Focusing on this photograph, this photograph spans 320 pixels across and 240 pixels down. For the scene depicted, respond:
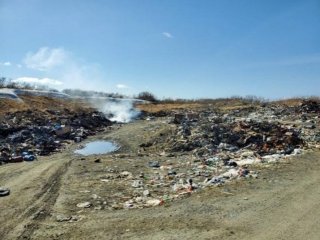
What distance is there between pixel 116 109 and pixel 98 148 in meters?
20.0

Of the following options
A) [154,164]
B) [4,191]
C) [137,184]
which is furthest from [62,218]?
[154,164]

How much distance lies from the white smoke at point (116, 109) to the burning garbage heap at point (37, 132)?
5455 millimetres

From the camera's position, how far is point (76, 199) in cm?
943

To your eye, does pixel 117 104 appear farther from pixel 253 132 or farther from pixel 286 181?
pixel 286 181

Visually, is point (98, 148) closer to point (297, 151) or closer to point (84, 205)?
point (297, 151)

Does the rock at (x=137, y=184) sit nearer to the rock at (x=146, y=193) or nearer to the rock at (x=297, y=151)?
the rock at (x=146, y=193)

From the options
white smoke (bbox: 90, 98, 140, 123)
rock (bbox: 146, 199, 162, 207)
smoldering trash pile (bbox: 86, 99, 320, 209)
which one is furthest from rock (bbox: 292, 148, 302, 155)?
white smoke (bbox: 90, 98, 140, 123)

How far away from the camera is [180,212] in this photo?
8.37 metres

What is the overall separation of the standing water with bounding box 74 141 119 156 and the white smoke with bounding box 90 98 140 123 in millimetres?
13199

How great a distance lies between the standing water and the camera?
59.5 feet

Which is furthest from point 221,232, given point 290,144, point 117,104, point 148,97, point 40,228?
point 148,97

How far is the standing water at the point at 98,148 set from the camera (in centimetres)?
1812

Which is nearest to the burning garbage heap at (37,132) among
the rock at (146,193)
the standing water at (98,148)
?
the standing water at (98,148)

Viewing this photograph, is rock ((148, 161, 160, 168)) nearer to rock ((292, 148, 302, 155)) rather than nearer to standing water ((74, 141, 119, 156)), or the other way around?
standing water ((74, 141, 119, 156))
